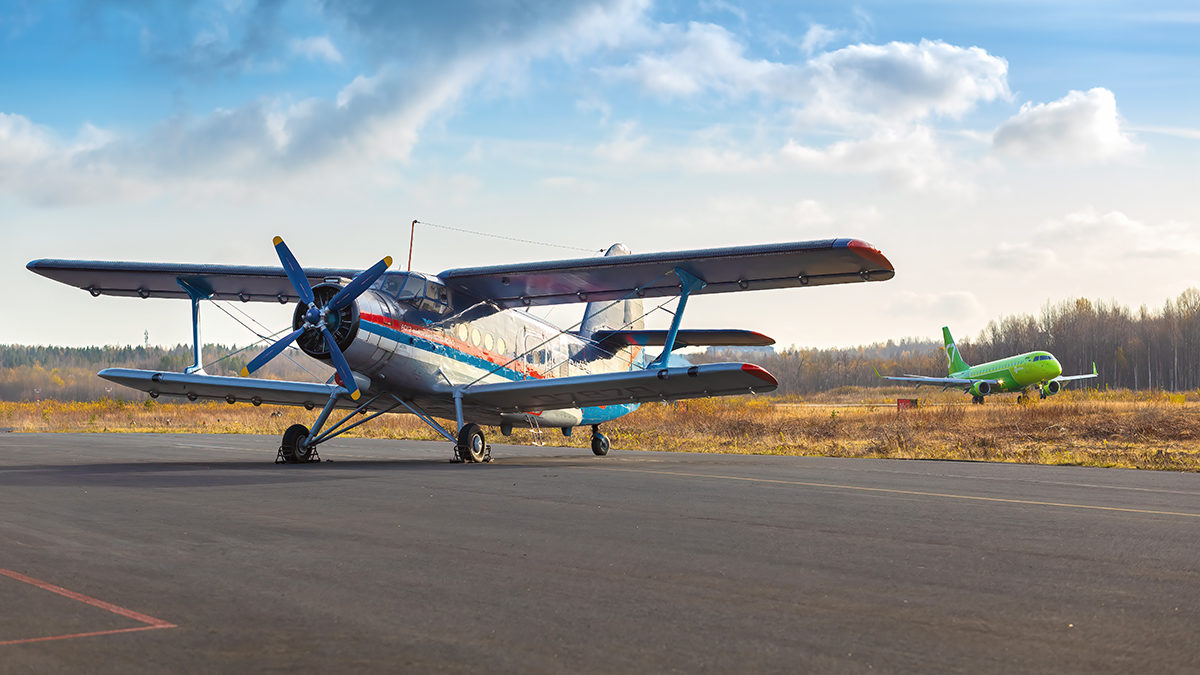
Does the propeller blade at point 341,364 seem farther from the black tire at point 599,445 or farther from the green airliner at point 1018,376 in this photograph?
the green airliner at point 1018,376

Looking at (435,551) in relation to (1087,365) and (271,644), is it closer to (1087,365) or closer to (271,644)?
(271,644)

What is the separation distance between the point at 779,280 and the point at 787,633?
15.6 m

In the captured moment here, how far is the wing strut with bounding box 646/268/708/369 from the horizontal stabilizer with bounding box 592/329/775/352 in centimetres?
129

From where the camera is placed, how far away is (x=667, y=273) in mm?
20125

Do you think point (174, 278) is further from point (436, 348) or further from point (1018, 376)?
point (1018, 376)

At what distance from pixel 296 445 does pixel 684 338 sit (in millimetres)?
9293

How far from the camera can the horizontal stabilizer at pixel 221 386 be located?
808 inches

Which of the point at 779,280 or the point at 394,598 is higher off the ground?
the point at 779,280

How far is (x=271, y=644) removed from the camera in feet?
15.1

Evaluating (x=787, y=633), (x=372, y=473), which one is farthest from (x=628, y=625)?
(x=372, y=473)

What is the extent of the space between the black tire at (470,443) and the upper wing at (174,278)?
4392 millimetres

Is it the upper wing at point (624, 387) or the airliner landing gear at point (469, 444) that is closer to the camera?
the upper wing at point (624, 387)

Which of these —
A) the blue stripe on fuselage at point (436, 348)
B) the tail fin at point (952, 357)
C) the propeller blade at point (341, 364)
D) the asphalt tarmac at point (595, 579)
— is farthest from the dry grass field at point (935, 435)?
the tail fin at point (952, 357)

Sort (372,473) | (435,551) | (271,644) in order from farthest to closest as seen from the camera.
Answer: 1. (372,473)
2. (435,551)
3. (271,644)
